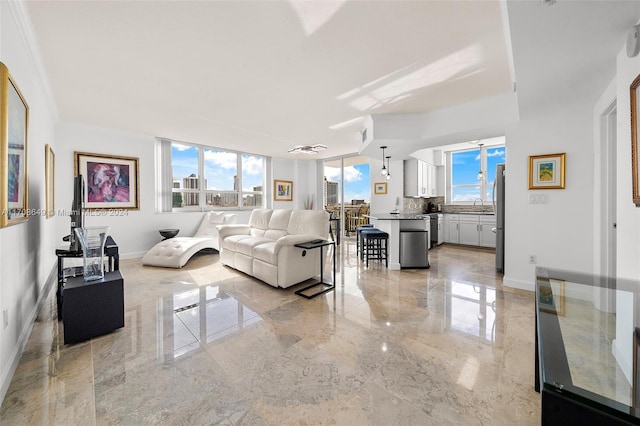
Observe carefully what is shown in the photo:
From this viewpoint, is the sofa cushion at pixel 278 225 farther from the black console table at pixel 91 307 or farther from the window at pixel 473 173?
the window at pixel 473 173

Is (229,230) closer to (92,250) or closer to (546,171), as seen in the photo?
(92,250)

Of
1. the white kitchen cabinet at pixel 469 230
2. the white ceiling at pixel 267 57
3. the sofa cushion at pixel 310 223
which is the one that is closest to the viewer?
the white ceiling at pixel 267 57

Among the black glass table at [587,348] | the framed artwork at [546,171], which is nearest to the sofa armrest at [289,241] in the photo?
the black glass table at [587,348]

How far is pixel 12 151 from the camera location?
67.1 inches

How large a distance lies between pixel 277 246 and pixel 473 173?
600 cm

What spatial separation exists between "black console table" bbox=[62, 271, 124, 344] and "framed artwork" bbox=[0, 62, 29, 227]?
2.10 feet

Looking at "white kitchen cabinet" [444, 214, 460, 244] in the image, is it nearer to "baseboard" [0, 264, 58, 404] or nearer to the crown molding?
"baseboard" [0, 264, 58, 404]

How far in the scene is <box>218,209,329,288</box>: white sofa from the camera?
3.19 metres

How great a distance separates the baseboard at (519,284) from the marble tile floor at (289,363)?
21 cm

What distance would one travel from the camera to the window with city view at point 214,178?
227 inches

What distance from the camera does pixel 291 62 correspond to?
246cm

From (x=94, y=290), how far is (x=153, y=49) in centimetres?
216

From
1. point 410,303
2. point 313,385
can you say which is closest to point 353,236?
point 410,303

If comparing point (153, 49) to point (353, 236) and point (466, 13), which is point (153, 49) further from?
point (353, 236)
